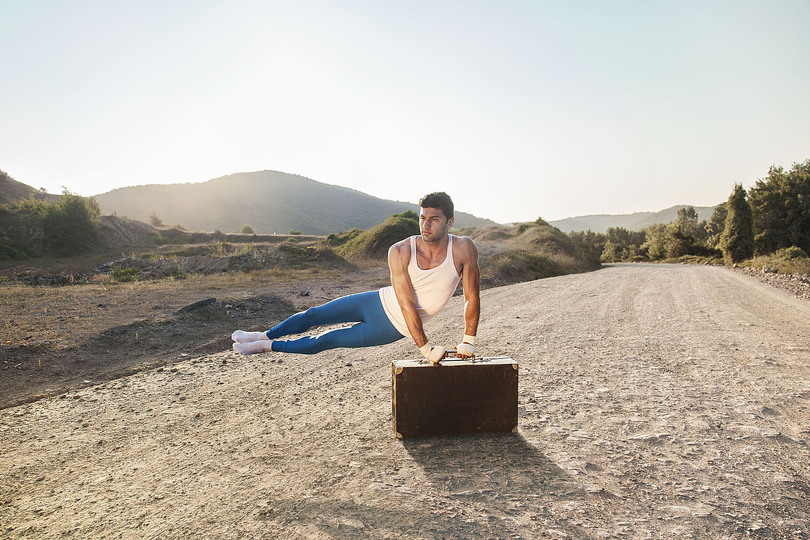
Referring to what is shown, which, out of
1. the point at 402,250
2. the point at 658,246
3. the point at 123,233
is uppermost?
the point at 123,233

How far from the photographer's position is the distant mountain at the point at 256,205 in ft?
329

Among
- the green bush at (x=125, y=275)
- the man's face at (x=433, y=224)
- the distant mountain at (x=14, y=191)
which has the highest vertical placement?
the distant mountain at (x=14, y=191)

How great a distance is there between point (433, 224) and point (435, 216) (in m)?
0.07

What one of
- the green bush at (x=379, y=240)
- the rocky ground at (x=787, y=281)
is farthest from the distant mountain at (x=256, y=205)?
the rocky ground at (x=787, y=281)

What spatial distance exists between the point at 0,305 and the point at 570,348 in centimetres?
1327

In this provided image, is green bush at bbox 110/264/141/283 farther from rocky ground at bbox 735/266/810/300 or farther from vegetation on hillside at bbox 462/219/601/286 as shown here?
rocky ground at bbox 735/266/810/300

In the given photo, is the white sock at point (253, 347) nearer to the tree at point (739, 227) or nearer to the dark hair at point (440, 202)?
the dark hair at point (440, 202)

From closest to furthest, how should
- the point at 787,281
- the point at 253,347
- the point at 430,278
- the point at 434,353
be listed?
1. the point at 434,353
2. the point at 430,278
3. the point at 253,347
4. the point at 787,281

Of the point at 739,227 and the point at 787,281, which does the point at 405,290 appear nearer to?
the point at 787,281

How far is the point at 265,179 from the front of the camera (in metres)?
146

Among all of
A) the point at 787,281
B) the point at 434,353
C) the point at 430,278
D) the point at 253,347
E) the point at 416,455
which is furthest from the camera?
the point at 787,281

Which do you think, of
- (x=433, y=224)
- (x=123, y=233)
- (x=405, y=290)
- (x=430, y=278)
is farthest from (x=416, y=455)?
(x=123, y=233)

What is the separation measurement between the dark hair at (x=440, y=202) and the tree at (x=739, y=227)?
3340cm

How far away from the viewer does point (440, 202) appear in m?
3.70
